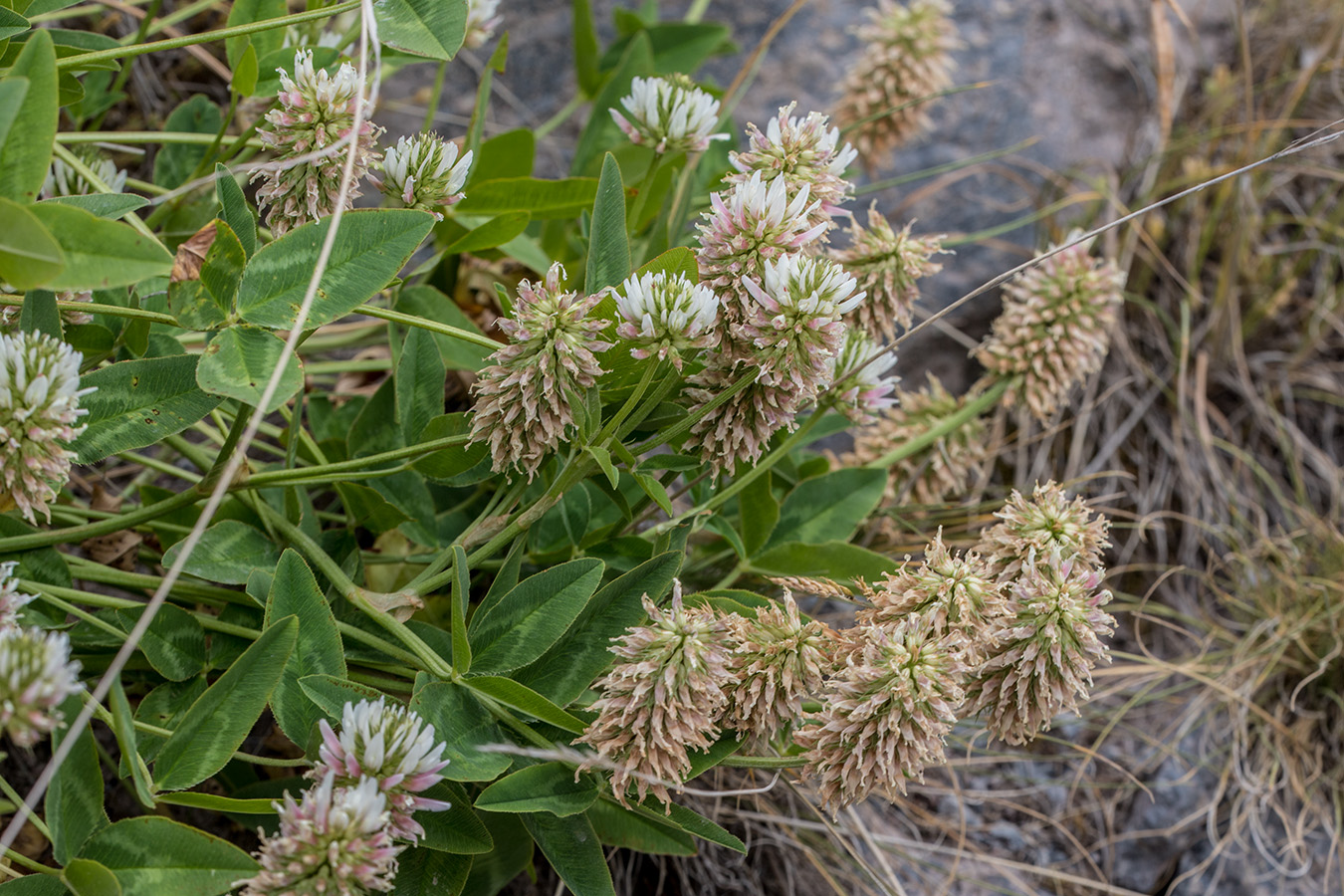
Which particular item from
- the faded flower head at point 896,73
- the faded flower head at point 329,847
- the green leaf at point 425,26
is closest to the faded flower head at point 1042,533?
the faded flower head at point 329,847

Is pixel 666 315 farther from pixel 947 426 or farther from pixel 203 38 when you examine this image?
pixel 947 426

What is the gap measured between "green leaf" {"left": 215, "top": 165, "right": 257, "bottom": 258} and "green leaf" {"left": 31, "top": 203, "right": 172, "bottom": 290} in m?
0.14

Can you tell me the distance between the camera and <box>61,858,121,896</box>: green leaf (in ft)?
2.79

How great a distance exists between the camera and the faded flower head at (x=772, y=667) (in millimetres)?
951

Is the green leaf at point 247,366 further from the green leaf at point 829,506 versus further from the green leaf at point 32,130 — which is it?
the green leaf at point 829,506

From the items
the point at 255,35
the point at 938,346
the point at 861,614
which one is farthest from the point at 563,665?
the point at 938,346

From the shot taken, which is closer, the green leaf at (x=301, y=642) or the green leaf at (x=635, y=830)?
the green leaf at (x=301, y=642)

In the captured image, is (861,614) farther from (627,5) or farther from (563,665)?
(627,5)

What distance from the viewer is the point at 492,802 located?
938 mm

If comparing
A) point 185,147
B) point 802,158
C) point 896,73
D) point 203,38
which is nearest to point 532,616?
point 802,158

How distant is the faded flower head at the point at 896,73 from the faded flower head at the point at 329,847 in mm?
1453

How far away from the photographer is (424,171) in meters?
1.04

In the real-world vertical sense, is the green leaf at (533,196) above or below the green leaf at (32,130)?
below

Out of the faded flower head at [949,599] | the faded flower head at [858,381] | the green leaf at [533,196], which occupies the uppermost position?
the green leaf at [533,196]
